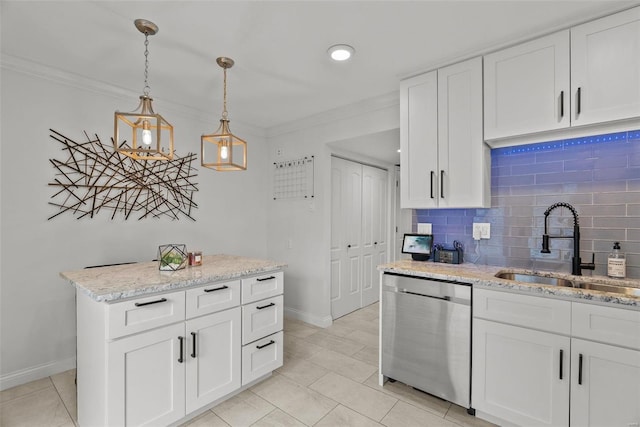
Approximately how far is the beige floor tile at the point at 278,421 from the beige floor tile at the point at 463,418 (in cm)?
102

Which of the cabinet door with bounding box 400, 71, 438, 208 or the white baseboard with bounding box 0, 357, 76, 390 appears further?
the cabinet door with bounding box 400, 71, 438, 208

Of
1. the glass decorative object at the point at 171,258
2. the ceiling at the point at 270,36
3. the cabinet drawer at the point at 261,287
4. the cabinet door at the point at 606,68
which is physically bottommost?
the cabinet drawer at the point at 261,287

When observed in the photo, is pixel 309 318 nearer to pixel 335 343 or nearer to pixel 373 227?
pixel 335 343

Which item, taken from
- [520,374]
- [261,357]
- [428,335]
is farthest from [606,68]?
[261,357]

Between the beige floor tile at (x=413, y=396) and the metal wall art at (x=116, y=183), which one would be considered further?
the metal wall art at (x=116, y=183)

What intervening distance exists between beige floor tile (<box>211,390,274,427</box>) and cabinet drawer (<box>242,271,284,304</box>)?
2.36 ft

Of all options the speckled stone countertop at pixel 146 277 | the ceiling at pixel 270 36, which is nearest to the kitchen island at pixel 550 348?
the speckled stone countertop at pixel 146 277

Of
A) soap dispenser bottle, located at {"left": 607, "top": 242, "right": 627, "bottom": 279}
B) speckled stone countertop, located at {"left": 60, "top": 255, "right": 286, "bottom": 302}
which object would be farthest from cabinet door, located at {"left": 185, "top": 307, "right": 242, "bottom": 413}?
soap dispenser bottle, located at {"left": 607, "top": 242, "right": 627, "bottom": 279}

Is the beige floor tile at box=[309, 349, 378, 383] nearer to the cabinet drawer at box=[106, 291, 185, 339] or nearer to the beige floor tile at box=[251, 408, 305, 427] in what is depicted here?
the beige floor tile at box=[251, 408, 305, 427]

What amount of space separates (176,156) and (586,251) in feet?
12.6

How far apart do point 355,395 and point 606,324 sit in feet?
5.40

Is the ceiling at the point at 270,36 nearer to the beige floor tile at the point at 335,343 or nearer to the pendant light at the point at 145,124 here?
the pendant light at the point at 145,124

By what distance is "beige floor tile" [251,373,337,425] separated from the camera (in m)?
2.07

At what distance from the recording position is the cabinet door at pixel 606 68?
1.73 metres
